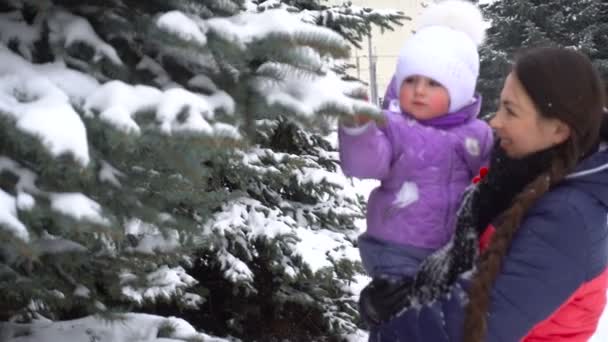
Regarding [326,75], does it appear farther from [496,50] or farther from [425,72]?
[496,50]

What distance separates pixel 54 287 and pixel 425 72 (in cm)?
116

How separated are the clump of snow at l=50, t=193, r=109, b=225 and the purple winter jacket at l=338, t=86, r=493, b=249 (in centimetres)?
77

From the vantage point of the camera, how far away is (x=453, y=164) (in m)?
1.88

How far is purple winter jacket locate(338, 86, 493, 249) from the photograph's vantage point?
183 centimetres

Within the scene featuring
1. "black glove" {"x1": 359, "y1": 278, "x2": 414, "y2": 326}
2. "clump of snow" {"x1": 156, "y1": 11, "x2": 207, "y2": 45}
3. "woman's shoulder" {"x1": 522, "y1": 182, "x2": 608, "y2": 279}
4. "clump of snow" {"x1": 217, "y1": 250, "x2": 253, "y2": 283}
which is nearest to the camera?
"clump of snow" {"x1": 156, "y1": 11, "x2": 207, "y2": 45}

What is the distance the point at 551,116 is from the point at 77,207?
112 cm

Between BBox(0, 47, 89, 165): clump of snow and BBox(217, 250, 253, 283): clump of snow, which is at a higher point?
BBox(0, 47, 89, 165): clump of snow

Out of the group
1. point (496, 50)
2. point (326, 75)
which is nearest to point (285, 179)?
point (326, 75)

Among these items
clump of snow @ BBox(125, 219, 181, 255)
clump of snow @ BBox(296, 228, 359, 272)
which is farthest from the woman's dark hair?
clump of snow @ BBox(296, 228, 359, 272)

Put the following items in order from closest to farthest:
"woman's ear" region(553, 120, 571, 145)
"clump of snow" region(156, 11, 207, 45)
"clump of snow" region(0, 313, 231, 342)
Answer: "clump of snow" region(156, 11, 207, 45) < "woman's ear" region(553, 120, 571, 145) < "clump of snow" region(0, 313, 231, 342)

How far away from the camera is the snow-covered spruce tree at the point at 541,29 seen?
11.0 meters

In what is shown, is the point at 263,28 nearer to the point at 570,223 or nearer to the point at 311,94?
the point at 311,94

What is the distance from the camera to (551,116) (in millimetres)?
1605

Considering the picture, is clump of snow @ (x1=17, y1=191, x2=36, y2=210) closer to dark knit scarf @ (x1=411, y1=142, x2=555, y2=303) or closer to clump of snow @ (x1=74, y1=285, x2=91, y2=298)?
clump of snow @ (x1=74, y1=285, x2=91, y2=298)
